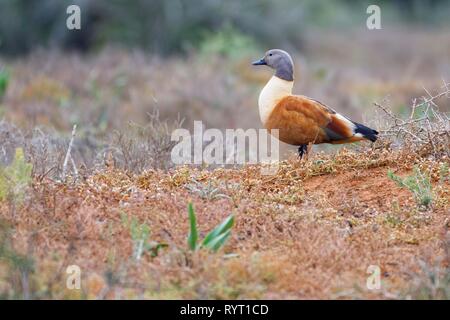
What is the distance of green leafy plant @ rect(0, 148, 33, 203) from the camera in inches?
207

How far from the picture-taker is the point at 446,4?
3048 centimetres

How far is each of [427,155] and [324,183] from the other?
87 cm

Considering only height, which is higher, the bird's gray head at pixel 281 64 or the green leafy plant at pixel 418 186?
the bird's gray head at pixel 281 64

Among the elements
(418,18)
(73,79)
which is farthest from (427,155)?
(418,18)

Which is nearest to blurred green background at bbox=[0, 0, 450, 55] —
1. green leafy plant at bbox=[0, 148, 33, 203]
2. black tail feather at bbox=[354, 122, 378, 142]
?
black tail feather at bbox=[354, 122, 378, 142]

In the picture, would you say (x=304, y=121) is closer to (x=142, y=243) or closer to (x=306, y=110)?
(x=306, y=110)

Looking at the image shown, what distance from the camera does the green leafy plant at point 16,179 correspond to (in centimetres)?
526

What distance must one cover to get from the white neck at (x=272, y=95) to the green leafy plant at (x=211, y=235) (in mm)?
1742

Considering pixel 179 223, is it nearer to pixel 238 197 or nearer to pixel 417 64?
pixel 238 197

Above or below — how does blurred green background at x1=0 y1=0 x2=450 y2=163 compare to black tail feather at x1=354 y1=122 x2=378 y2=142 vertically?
above

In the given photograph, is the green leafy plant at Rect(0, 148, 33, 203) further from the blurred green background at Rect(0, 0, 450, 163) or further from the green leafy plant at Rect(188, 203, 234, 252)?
the blurred green background at Rect(0, 0, 450, 163)

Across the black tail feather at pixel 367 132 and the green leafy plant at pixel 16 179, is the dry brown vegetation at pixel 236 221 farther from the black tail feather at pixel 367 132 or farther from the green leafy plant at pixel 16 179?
the black tail feather at pixel 367 132

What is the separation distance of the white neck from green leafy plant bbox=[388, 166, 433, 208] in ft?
3.60

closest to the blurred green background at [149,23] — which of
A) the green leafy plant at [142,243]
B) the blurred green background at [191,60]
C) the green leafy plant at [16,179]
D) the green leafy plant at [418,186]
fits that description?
the blurred green background at [191,60]
